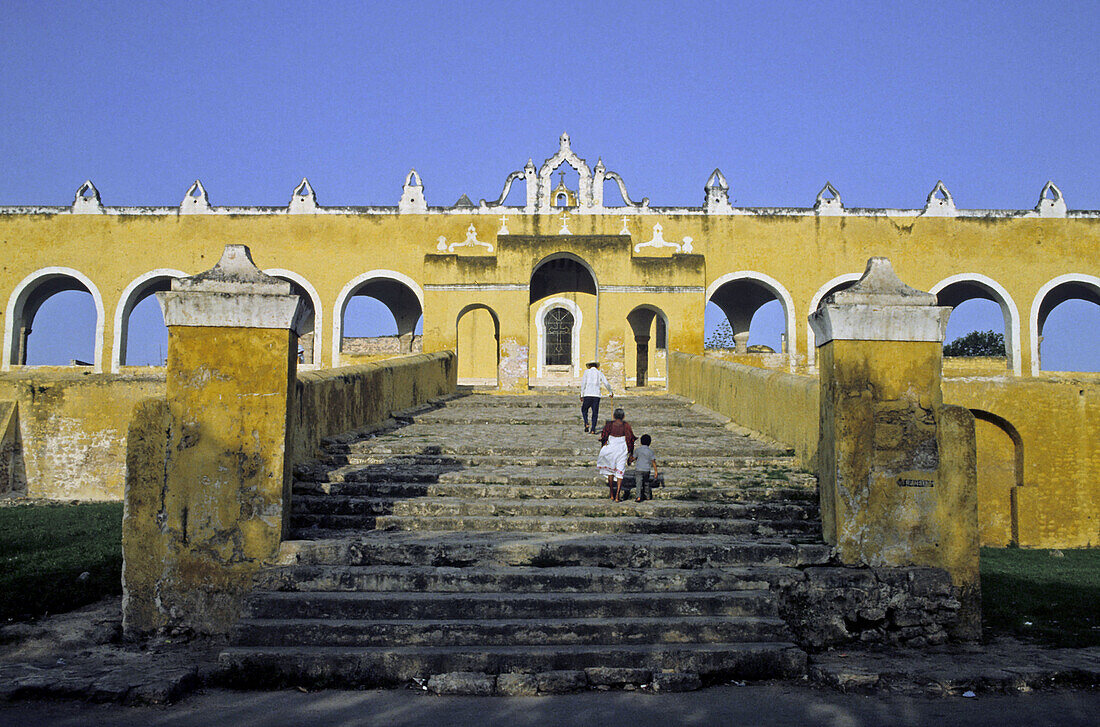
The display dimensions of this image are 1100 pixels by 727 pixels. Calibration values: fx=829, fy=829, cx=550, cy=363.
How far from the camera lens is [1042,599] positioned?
657 cm

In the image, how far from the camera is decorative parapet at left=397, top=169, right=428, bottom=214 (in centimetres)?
2111

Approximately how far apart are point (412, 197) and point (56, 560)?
49.9 feet

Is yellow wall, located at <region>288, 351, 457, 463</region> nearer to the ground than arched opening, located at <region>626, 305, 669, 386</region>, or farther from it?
nearer to the ground

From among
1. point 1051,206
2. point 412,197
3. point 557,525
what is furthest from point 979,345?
point 557,525

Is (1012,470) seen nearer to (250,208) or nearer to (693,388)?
(693,388)

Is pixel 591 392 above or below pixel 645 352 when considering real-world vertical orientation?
below

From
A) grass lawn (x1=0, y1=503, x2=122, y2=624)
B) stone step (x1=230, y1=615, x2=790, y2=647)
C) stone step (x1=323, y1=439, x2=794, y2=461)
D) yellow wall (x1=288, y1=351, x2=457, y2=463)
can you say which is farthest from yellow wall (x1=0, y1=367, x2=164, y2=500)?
stone step (x1=230, y1=615, x2=790, y2=647)

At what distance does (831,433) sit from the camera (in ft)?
18.2

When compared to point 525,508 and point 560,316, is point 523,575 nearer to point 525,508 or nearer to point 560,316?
point 525,508

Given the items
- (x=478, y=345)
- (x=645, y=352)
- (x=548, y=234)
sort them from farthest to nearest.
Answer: (x=645, y=352) < (x=478, y=345) < (x=548, y=234)

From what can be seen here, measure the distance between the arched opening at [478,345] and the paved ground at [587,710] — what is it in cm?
1796

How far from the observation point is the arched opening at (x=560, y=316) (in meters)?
21.2

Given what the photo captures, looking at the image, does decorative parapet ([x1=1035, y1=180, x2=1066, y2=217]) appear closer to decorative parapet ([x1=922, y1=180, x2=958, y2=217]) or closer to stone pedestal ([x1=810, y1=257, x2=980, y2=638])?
decorative parapet ([x1=922, y1=180, x2=958, y2=217])

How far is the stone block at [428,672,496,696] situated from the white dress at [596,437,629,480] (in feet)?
8.34
